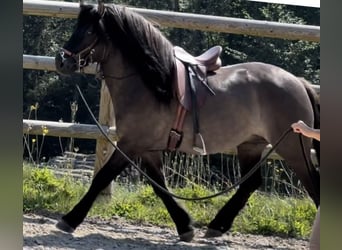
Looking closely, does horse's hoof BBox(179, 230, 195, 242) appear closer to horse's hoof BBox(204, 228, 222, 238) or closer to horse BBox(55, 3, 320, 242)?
horse BBox(55, 3, 320, 242)

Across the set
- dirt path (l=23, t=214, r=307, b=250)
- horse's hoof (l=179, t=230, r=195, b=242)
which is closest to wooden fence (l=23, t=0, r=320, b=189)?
dirt path (l=23, t=214, r=307, b=250)

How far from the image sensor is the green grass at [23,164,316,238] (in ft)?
17.7

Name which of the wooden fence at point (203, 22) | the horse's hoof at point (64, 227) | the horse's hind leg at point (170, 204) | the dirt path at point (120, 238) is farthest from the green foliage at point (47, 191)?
the wooden fence at point (203, 22)

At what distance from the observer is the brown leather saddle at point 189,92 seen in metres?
4.91

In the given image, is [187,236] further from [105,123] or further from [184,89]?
[105,123]

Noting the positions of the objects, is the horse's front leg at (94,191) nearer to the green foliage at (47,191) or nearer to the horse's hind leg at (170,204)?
the horse's hind leg at (170,204)

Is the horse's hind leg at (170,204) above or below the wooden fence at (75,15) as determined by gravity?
below

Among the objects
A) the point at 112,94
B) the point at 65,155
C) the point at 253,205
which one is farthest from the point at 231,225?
the point at 65,155

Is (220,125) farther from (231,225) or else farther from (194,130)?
(231,225)

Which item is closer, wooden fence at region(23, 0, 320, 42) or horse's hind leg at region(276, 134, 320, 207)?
horse's hind leg at region(276, 134, 320, 207)

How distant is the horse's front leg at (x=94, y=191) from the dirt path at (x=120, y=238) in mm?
98

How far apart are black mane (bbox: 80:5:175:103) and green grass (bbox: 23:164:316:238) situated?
1.07 meters

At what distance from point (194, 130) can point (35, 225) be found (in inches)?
51.9

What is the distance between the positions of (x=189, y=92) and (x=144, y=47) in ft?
1.50
